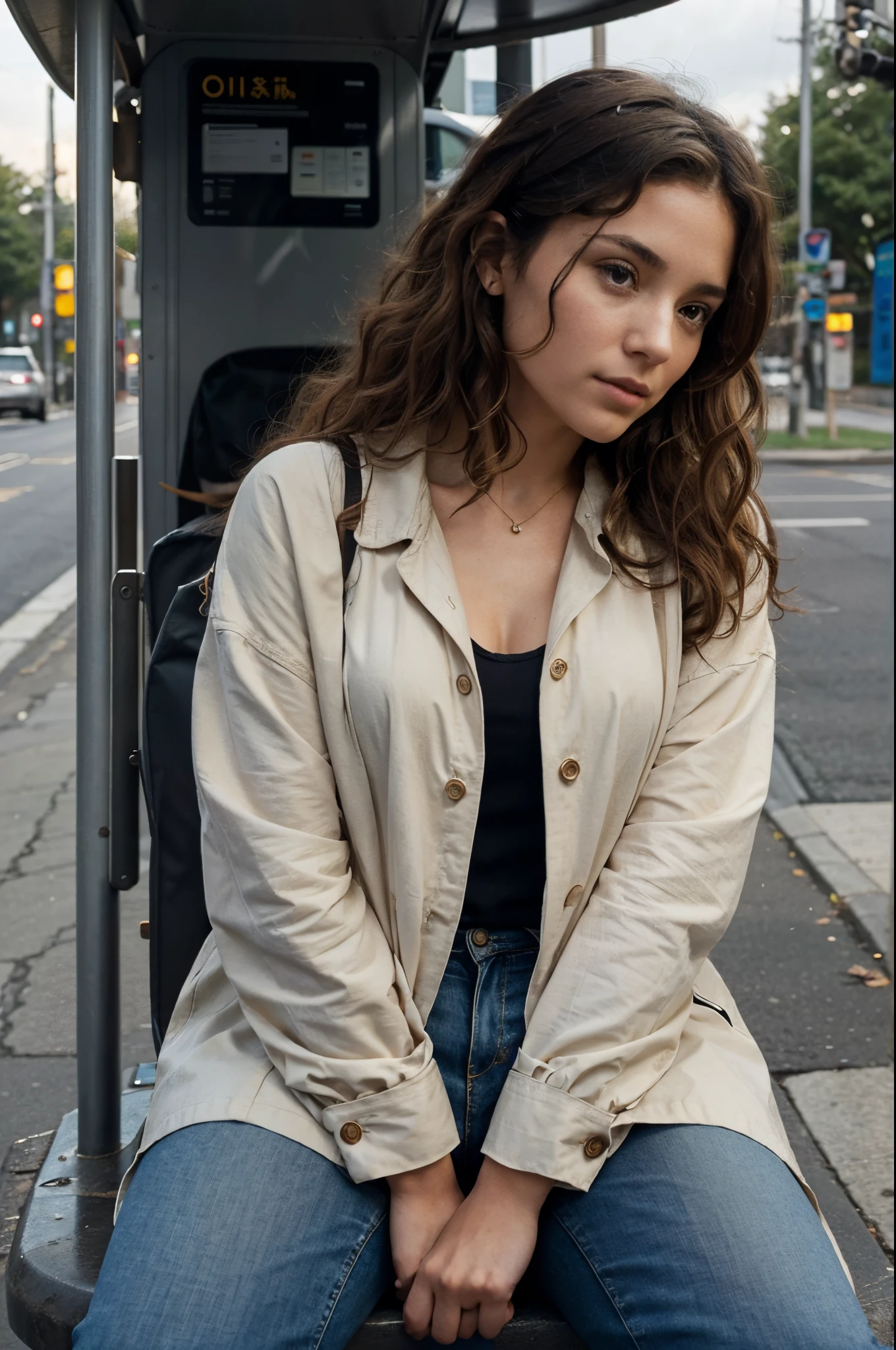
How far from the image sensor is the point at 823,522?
42.0 ft

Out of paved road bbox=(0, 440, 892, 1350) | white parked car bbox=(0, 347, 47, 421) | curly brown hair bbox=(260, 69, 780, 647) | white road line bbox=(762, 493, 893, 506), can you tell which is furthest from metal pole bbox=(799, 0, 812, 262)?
curly brown hair bbox=(260, 69, 780, 647)

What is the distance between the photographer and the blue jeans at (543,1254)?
1.42 m

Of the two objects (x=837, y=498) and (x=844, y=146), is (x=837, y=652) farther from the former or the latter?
(x=844, y=146)

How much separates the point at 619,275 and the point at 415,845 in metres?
0.71

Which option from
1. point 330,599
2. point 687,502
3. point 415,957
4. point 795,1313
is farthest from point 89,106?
point 795,1313

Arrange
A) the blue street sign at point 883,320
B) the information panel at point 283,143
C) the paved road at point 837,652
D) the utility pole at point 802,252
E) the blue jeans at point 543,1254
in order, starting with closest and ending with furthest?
the blue jeans at point 543,1254
the information panel at point 283,143
the paved road at point 837,652
the blue street sign at point 883,320
the utility pole at point 802,252

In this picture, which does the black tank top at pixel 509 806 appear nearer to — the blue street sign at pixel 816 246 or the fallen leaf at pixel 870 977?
the fallen leaf at pixel 870 977

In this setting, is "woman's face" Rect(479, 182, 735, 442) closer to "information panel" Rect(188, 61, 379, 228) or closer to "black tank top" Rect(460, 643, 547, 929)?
"black tank top" Rect(460, 643, 547, 929)

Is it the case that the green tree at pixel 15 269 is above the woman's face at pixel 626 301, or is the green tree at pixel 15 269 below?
above

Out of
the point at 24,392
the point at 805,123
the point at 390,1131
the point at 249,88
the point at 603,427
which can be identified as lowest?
the point at 390,1131

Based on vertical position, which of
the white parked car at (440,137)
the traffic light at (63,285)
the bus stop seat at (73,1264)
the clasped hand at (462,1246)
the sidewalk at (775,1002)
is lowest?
the sidewalk at (775,1002)

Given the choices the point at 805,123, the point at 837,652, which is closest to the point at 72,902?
the point at 837,652

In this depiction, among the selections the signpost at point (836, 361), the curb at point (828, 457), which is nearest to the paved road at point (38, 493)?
the curb at point (828, 457)

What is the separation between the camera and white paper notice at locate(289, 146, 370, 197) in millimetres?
3154
